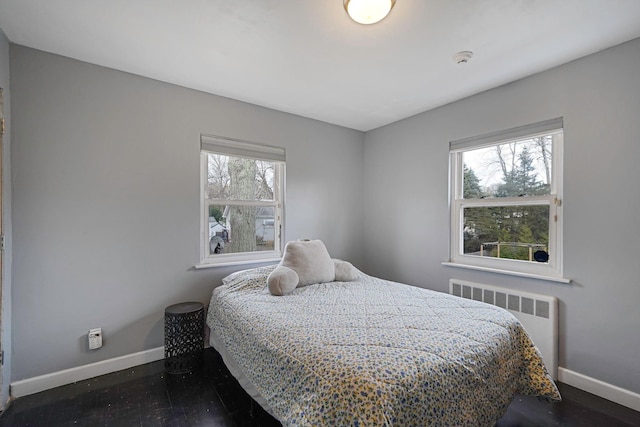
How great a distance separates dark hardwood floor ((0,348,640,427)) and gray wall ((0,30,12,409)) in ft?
0.79

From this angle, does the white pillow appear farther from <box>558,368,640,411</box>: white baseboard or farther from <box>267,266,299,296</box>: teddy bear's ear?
<box>558,368,640,411</box>: white baseboard

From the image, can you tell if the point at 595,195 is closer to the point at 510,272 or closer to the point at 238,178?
the point at 510,272

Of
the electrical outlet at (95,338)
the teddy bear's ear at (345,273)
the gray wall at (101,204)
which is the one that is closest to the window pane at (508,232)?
the teddy bear's ear at (345,273)

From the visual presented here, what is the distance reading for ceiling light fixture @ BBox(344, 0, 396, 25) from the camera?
145cm

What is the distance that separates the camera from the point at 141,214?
2.38 metres

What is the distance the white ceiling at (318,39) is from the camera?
1598 millimetres

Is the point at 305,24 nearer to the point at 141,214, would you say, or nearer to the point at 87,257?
the point at 141,214

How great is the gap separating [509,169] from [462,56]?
1124 mm

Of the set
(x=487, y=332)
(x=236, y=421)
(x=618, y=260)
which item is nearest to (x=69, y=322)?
(x=236, y=421)

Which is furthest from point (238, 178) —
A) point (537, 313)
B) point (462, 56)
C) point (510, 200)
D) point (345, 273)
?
point (537, 313)

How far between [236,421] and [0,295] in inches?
64.5

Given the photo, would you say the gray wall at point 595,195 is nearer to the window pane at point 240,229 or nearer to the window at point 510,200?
the window at point 510,200

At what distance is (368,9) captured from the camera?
1480mm

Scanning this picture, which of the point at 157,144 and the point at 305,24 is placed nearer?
the point at 305,24
